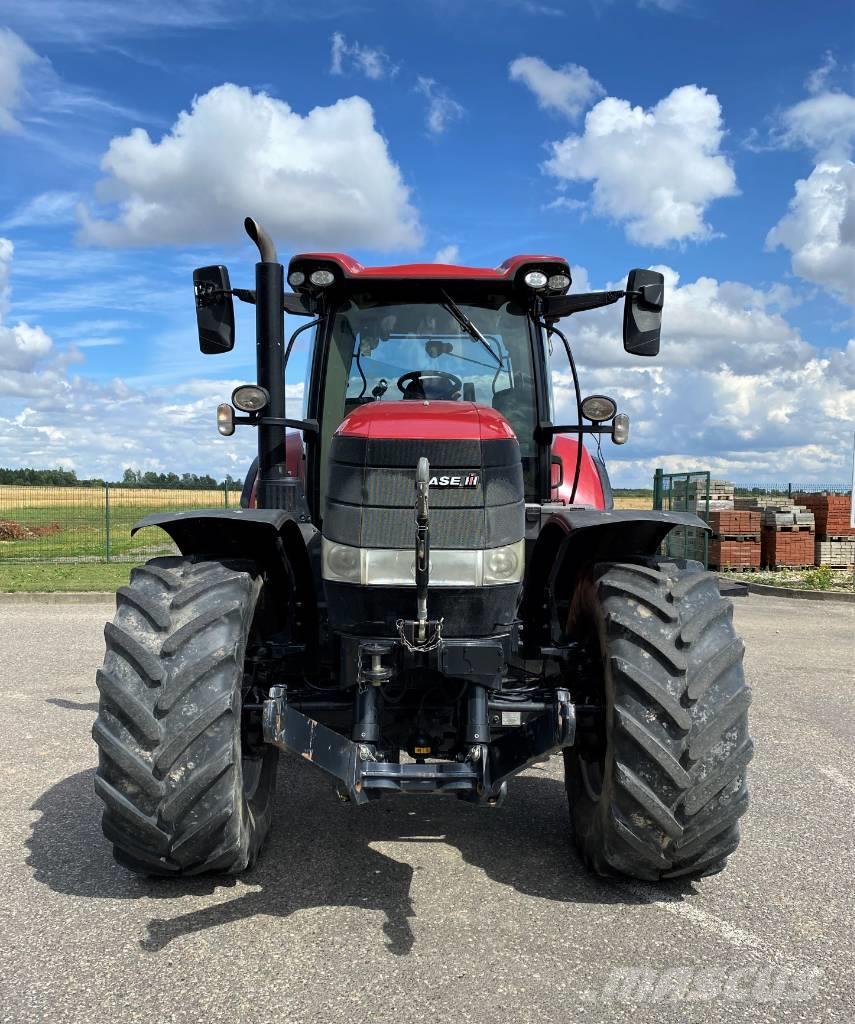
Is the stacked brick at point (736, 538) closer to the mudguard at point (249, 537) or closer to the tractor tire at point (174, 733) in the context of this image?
the mudguard at point (249, 537)

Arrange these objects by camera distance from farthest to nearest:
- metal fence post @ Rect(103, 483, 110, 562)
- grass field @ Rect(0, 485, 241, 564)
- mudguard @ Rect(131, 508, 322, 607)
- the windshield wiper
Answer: grass field @ Rect(0, 485, 241, 564), metal fence post @ Rect(103, 483, 110, 562), the windshield wiper, mudguard @ Rect(131, 508, 322, 607)

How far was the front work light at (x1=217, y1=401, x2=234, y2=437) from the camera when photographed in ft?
14.9

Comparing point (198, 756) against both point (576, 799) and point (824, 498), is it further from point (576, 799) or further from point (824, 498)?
point (824, 498)

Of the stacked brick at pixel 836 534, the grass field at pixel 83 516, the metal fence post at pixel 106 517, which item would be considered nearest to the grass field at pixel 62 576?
the metal fence post at pixel 106 517

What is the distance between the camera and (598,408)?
459 cm

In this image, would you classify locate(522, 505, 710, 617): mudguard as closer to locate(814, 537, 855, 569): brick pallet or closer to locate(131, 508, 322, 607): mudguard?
locate(131, 508, 322, 607): mudguard

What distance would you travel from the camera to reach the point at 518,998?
2.91m

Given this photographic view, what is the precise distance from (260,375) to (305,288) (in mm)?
492

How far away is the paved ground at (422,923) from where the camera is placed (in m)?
2.90

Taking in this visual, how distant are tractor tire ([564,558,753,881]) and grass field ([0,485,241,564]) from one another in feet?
52.5

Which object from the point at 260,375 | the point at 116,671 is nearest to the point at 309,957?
the point at 116,671

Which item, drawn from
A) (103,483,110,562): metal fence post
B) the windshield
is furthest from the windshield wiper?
(103,483,110,562): metal fence post

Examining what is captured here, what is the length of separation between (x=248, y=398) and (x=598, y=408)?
168cm

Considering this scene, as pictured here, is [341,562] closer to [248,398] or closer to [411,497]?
[411,497]
